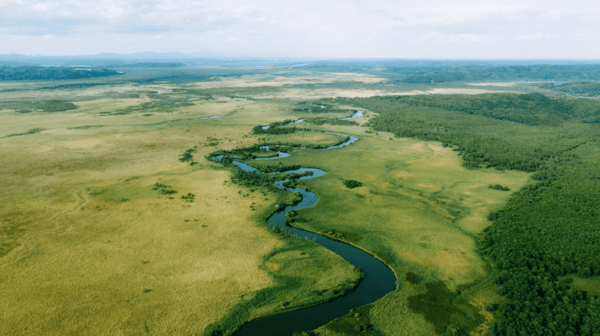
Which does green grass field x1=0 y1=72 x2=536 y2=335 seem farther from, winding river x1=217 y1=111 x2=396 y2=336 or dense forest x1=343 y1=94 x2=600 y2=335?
dense forest x1=343 y1=94 x2=600 y2=335

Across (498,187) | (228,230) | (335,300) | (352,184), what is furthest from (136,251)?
(498,187)

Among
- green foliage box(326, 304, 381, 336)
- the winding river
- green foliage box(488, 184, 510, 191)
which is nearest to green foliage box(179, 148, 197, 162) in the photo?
the winding river

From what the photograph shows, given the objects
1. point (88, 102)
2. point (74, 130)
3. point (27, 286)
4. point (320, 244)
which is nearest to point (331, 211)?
point (320, 244)

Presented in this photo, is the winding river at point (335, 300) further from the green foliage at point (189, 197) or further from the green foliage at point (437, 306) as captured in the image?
the green foliage at point (189, 197)

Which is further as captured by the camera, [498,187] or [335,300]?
[498,187]

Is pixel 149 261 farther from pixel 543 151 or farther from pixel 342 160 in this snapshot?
pixel 543 151

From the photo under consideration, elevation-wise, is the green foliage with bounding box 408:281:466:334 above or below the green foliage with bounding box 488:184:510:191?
below

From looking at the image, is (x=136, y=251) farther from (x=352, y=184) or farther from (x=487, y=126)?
(x=487, y=126)

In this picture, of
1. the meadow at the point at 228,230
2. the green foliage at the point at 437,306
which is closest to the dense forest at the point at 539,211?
the meadow at the point at 228,230

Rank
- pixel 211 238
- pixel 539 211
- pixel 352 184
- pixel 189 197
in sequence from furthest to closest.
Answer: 1. pixel 352 184
2. pixel 189 197
3. pixel 539 211
4. pixel 211 238
